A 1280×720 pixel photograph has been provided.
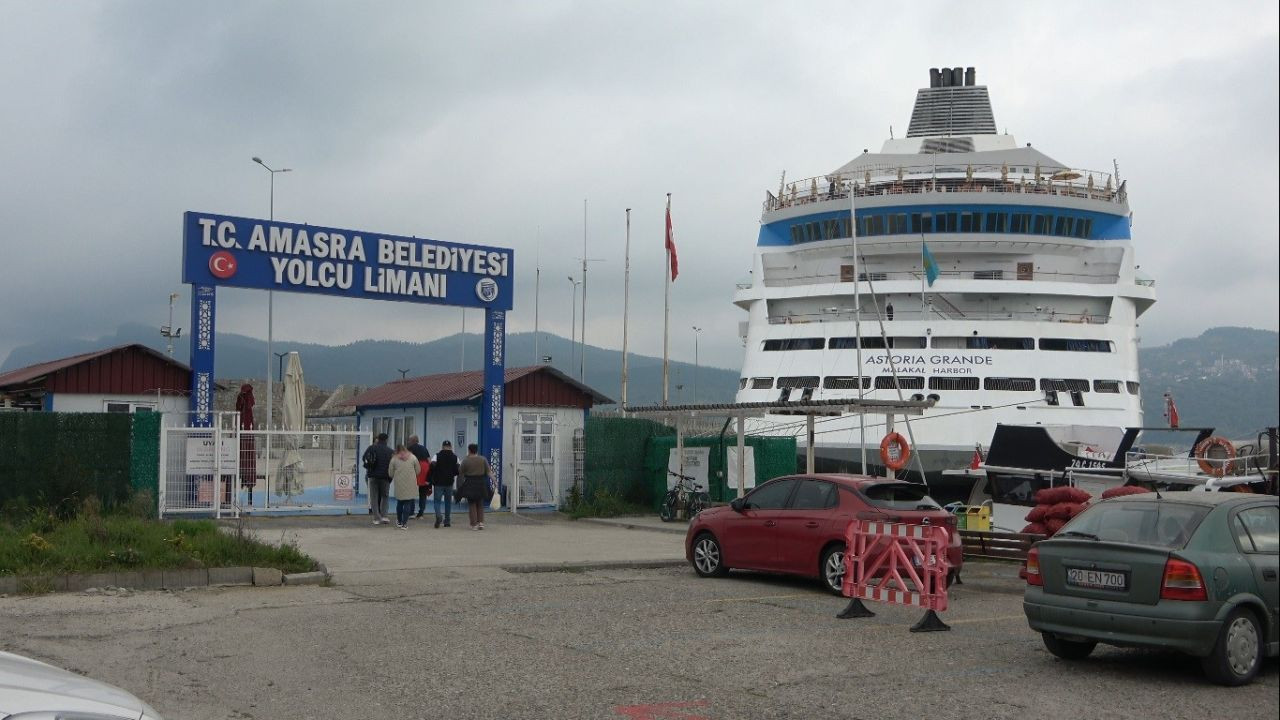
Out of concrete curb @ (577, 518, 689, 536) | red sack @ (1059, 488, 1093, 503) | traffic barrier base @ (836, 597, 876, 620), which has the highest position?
red sack @ (1059, 488, 1093, 503)

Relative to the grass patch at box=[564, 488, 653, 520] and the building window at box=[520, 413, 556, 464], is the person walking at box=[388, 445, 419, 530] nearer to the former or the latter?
the grass patch at box=[564, 488, 653, 520]

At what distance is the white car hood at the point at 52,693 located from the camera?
3.98 metres

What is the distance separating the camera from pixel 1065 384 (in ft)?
97.4

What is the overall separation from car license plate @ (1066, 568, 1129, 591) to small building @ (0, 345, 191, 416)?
1873cm

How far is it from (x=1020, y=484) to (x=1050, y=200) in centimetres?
1559

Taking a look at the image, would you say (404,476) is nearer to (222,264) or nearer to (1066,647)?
(222,264)

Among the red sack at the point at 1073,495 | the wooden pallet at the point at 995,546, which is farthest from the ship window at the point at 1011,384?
the red sack at the point at 1073,495

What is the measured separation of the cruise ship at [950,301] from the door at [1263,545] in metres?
19.2

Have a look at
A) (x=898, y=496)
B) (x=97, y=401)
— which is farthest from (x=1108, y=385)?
(x=97, y=401)

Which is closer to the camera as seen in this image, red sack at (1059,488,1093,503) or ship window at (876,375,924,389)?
red sack at (1059,488,1093,503)

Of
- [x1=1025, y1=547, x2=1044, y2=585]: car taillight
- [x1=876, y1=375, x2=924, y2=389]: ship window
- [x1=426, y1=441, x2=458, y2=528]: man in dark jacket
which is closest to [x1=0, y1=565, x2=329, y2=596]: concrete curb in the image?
[x1=426, y1=441, x2=458, y2=528]: man in dark jacket

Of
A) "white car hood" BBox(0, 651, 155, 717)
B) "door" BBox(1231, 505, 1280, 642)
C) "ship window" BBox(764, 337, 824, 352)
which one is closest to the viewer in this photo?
"white car hood" BBox(0, 651, 155, 717)

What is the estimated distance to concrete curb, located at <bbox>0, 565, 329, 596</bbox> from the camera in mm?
11211

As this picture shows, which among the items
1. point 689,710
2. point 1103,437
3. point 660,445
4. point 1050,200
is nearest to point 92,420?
point 660,445
